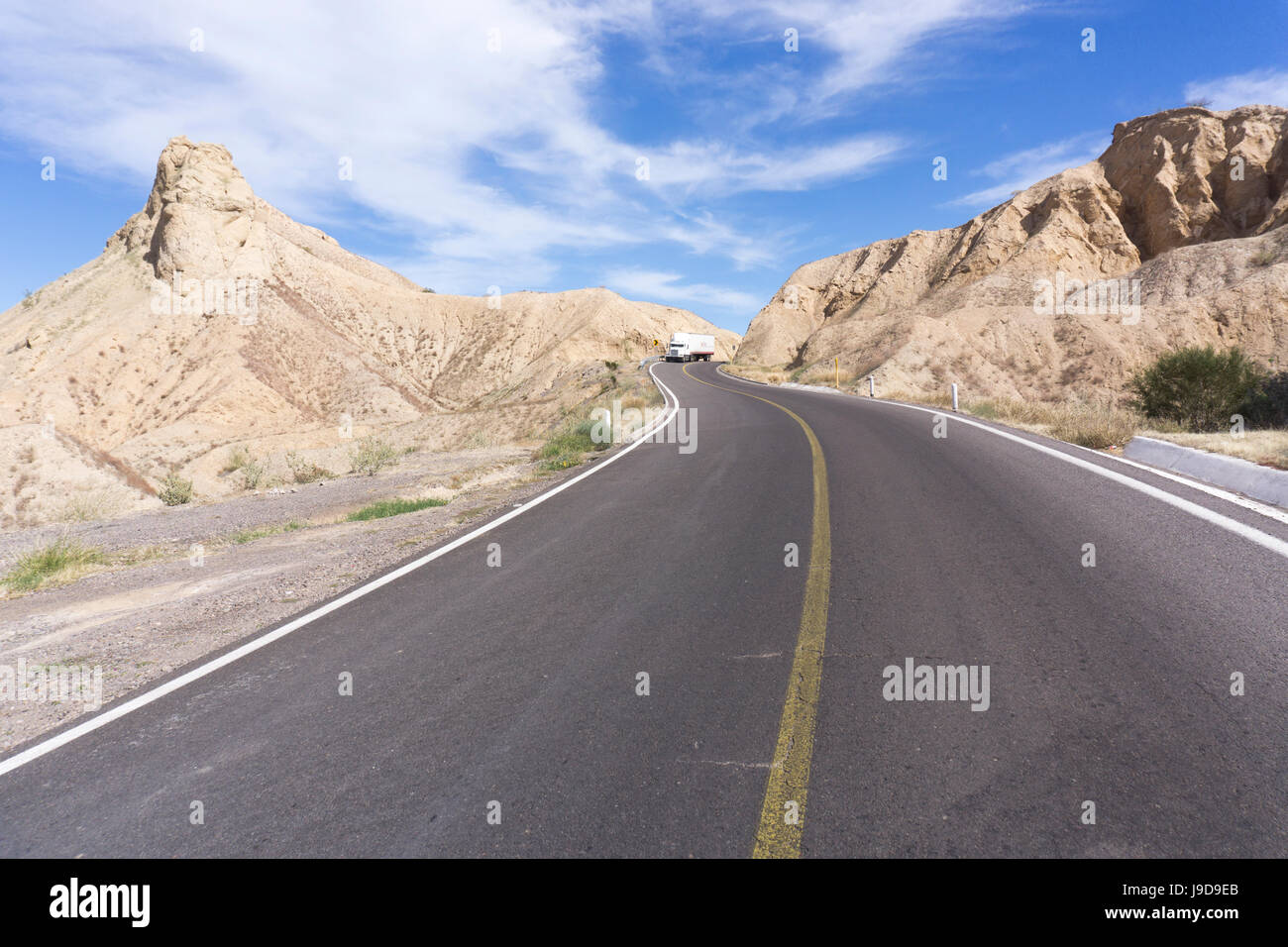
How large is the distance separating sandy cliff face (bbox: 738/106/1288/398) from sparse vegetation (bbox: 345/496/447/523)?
33.2 meters

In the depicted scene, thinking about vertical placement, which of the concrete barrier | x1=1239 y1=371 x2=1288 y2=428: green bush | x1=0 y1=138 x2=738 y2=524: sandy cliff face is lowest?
the concrete barrier

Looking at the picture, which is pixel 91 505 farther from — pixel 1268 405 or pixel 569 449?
pixel 1268 405

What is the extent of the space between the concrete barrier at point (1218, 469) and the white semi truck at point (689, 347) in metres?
53.8

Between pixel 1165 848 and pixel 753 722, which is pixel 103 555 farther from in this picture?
pixel 1165 848

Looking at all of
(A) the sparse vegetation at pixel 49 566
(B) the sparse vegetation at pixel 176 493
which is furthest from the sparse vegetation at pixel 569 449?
(B) the sparse vegetation at pixel 176 493

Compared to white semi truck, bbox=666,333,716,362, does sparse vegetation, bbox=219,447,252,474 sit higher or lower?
lower

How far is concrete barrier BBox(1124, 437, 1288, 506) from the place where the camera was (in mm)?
6953

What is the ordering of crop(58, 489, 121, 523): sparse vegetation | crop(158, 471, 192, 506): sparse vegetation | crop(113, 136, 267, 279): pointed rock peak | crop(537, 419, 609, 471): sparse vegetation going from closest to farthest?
crop(537, 419, 609, 471): sparse vegetation, crop(58, 489, 121, 523): sparse vegetation, crop(158, 471, 192, 506): sparse vegetation, crop(113, 136, 267, 279): pointed rock peak

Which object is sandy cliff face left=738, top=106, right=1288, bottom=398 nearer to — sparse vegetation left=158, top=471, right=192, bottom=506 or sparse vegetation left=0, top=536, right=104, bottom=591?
sparse vegetation left=158, top=471, right=192, bottom=506

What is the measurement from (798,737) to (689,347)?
204ft

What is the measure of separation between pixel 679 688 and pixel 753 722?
544 millimetres

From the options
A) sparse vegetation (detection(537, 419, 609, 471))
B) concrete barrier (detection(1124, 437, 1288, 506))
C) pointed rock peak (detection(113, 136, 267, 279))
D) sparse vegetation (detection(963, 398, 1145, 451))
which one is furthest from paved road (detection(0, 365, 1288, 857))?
pointed rock peak (detection(113, 136, 267, 279))

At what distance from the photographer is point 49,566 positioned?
8.02 metres
